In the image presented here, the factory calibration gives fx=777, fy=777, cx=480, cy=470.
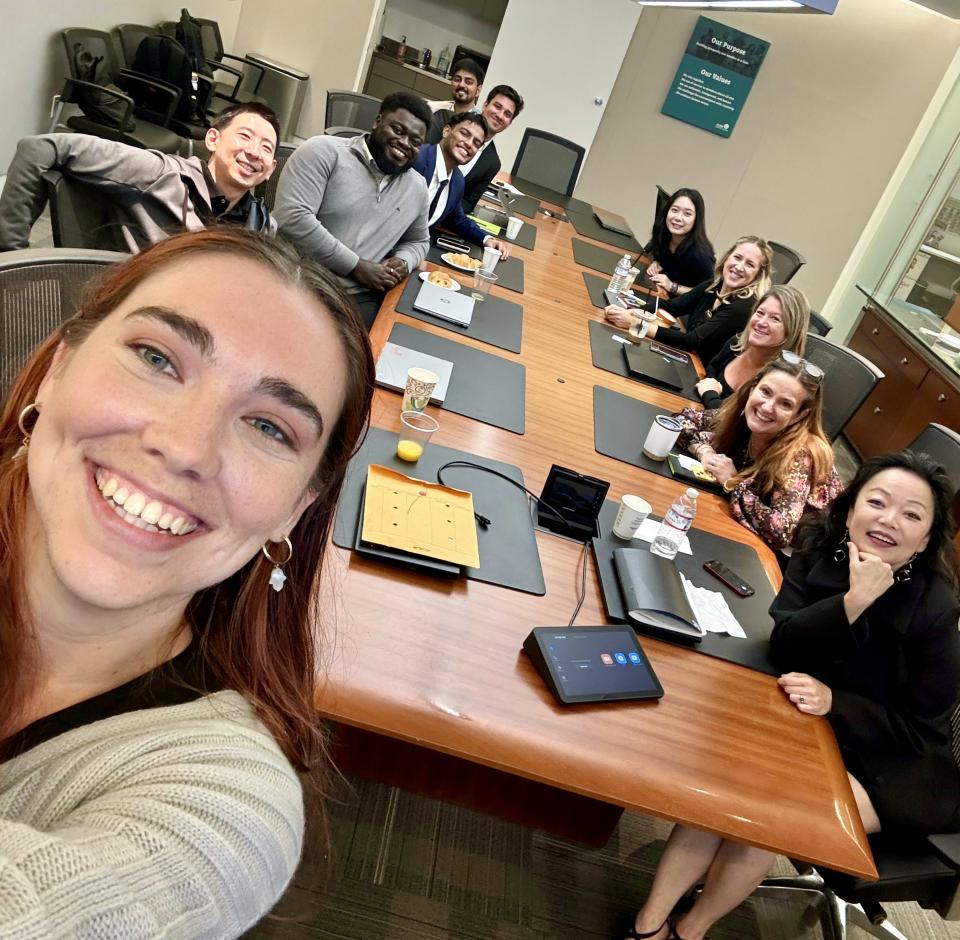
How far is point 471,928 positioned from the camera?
1779 mm

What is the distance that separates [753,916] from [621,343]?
214 centimetres

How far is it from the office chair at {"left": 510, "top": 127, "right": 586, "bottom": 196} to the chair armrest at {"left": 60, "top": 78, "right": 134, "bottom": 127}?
289cm

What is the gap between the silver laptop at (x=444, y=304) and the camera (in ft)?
9.00

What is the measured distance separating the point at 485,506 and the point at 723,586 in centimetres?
62

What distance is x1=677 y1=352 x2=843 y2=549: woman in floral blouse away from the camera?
2303mm

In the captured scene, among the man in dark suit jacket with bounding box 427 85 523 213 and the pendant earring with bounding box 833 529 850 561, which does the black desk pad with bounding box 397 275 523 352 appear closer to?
the pendant earring with bounding box 833 529 850 561

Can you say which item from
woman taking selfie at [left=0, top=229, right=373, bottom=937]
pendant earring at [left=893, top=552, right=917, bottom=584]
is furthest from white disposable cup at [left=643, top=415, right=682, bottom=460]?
woman taking selfie at [left=0, top=229, right=373, bottom=937]

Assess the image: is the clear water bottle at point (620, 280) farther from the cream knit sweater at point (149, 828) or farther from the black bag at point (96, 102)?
the cream knit sweater at point (149, 828)

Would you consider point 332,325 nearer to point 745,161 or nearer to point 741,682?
point 741,682

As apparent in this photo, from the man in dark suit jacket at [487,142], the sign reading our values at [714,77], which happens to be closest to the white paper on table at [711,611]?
the man in dark suit jacket at [487,142]

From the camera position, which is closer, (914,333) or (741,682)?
(741,682)

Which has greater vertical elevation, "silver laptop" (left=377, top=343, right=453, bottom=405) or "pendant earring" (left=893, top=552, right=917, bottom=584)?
"pendant earring" (left=893, top=552, right=917, bottom=584)

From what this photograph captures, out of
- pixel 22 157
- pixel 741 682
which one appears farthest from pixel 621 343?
pixel 22 157

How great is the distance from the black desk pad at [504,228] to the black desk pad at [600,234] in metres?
0.67
